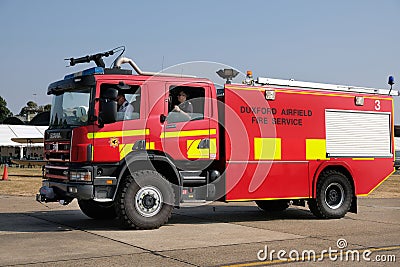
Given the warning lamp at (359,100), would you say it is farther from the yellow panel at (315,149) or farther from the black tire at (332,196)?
the black tire at (332,196)

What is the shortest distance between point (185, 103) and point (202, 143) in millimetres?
882

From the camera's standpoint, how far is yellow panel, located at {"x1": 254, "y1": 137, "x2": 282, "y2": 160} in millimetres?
12141

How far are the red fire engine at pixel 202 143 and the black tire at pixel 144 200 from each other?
0.02 m

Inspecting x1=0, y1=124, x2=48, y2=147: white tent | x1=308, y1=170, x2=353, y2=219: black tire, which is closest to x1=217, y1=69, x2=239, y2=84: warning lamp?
x1=308, y1=170, x2=353, y2=219: black tire

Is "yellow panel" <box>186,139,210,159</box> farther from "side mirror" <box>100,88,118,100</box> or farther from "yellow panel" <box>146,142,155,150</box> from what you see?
"side mirror" <box>100,88,118,100</box>

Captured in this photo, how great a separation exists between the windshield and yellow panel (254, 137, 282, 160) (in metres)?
3.72

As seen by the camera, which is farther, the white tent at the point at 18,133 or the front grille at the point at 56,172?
the white tent at the point at 18,133

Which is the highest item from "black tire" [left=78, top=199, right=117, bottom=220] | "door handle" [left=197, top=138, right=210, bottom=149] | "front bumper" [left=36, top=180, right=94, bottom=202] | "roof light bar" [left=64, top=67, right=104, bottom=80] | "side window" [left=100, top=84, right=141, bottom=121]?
"roof light bar" [left=64, top=67, right=104, bottom=80]

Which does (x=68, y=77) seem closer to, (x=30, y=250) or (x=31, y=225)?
(x=31, y=225)

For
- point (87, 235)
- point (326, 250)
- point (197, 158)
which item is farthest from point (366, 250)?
point (87, 235)

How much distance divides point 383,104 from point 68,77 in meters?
7.84

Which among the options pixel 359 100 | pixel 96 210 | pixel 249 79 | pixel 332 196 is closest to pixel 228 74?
pixel 249 79

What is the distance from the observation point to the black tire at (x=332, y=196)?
42.9ft

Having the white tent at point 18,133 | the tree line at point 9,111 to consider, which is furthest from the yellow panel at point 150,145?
the tree line at point 9,111
